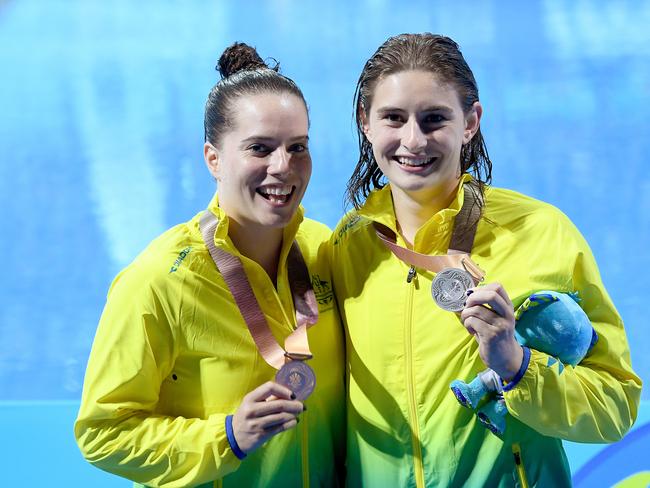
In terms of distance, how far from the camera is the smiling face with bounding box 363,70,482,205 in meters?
2.88

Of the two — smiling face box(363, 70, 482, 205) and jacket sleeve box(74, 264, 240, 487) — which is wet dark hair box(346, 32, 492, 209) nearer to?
smiling face box(363, 70, 482, 205)

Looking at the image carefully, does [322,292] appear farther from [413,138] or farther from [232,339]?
[413,138]

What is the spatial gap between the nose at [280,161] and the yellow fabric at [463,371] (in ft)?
1.51

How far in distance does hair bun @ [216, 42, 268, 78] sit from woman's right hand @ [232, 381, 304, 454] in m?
1.08

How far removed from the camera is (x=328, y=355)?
3027 mm

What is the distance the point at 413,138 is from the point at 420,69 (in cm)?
24

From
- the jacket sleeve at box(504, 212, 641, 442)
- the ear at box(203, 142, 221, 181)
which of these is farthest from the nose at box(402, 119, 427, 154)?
the ear at box(203, 142, 221, 181)

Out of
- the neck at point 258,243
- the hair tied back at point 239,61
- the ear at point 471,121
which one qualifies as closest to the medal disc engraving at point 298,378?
the neck at point 258,243

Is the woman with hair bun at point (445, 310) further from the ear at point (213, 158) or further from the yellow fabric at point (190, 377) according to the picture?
the ear at point (213, 158)

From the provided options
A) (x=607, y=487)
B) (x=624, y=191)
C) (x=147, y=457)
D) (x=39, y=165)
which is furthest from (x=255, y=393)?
(x=39, y=165)

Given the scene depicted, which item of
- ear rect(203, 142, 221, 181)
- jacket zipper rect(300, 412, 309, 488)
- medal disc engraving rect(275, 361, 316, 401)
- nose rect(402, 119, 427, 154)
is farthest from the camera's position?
ear rect(203, 142, 221, 181)

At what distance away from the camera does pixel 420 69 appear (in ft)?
9.57

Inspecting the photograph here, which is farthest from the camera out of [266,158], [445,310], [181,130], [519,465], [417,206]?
[181,130]

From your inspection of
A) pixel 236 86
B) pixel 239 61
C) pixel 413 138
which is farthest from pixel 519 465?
pixel 239 61
